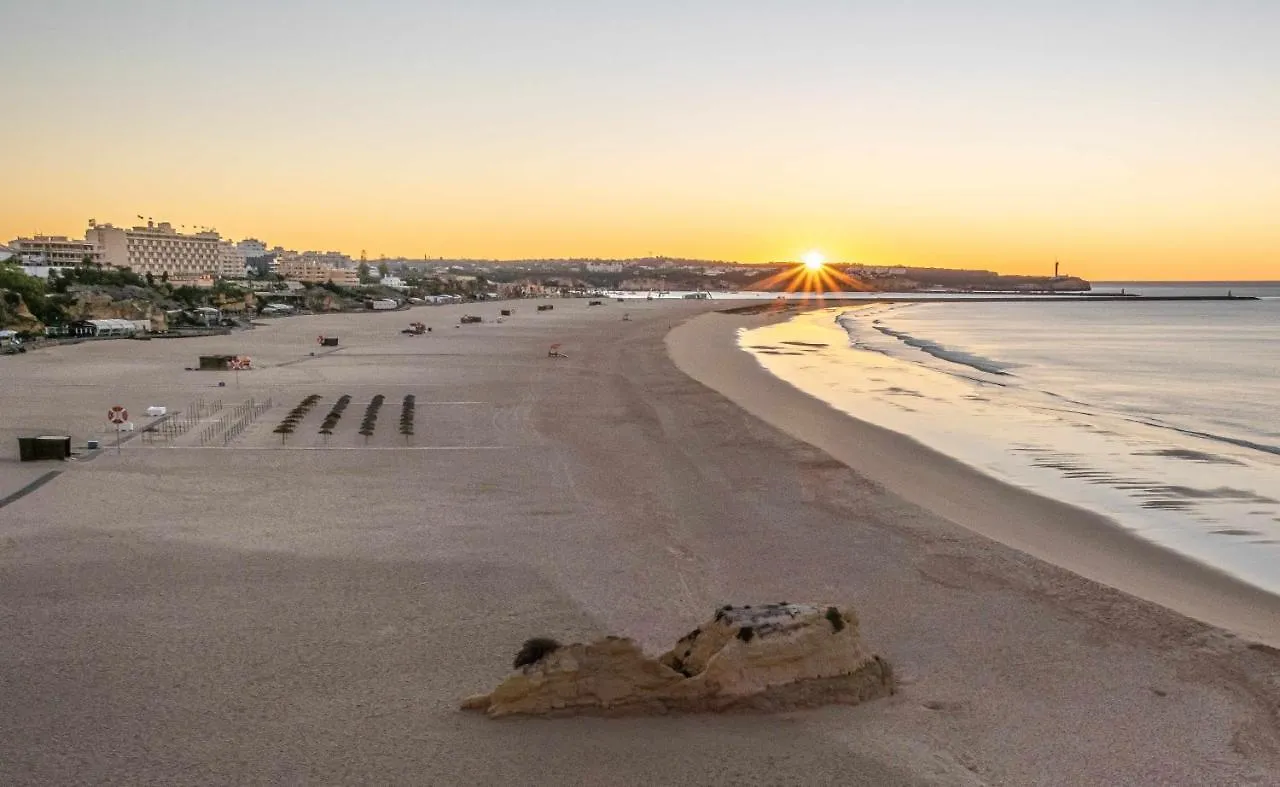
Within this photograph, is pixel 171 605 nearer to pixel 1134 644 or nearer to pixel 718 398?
pixel 1134 644

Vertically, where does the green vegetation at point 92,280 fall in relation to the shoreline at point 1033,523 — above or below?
above

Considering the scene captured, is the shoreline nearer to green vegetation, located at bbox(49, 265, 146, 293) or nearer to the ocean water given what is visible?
the ocean water

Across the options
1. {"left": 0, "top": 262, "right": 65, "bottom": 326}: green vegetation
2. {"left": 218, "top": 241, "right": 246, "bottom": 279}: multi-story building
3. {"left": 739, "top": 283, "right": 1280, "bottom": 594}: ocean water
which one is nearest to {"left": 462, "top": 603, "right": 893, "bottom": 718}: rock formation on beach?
{"left": 739, "top": 283, "right": 1280, "bottom": 594}: ocean water

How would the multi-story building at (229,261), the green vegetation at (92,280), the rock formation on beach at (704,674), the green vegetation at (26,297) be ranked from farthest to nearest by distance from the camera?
the multi-story building at (229,261) < the green vegetation at (92,280) < the green vegetation at (26,297) < the rock formation on beach at (704,674)

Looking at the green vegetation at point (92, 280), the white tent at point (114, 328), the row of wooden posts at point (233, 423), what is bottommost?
the row of wooden posts at point (233, 423)

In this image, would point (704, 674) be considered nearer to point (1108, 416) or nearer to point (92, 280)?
point (1108, 416)

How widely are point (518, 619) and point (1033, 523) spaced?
9.41 metres

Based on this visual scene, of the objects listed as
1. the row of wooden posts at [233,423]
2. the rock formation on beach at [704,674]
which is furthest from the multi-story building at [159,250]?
the rock formation on beach at [704,674]

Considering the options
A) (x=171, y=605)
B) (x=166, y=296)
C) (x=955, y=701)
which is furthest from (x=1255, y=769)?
(x=166, y=296)

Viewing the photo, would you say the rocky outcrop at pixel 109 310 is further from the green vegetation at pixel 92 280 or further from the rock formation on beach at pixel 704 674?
the rock formation on beach at pixel 704 674

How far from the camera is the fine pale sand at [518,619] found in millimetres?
7629

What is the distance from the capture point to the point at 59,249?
135m

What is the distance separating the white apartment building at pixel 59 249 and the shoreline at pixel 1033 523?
13279cm

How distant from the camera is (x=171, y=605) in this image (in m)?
10.8
